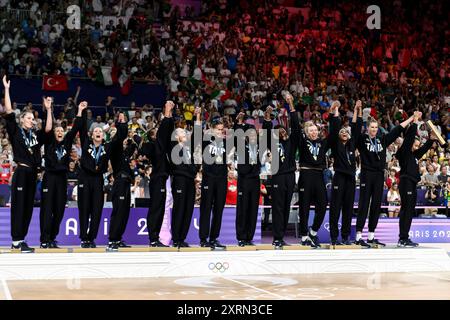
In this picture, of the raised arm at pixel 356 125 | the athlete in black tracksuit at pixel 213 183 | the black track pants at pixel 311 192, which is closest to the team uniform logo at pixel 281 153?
the black track pants at pixel 311 192

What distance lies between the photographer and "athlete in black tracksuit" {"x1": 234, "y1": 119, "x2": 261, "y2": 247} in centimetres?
1191

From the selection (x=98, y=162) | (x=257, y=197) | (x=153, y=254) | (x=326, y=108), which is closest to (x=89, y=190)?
(x=98, y=162)

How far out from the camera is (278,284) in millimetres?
10523

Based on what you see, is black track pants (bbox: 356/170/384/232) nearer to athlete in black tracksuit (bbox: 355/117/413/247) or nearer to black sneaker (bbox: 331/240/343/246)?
athlete in black tracksuit (bbox: 355/117/413/247)

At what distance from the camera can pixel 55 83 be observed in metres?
19.7

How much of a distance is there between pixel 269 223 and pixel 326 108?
245 inches

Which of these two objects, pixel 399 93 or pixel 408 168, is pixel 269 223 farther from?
pixel 399 93

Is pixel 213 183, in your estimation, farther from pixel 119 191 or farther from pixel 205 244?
pixel 119 191

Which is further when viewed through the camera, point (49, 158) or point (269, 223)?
point (269, 223)

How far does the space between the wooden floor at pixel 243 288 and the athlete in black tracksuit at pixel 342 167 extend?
4.21 ft

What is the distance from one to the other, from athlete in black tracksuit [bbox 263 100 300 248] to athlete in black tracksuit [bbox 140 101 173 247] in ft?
5.02

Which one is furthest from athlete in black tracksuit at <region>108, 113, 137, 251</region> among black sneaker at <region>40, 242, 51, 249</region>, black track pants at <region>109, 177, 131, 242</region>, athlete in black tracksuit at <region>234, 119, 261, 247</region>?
athlete in black tracksuit at <region>234, 119, 261, 247</region>

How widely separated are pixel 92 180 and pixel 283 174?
2.85 metres

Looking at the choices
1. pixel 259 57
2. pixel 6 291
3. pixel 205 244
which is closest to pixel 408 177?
pixel 205 244
